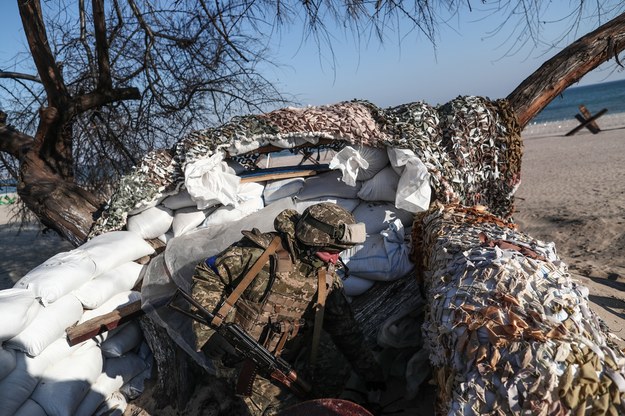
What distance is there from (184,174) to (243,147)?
534 millimetres

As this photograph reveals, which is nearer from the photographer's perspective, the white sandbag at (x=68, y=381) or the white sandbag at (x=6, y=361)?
the white sandbag at (x=6, y=361)

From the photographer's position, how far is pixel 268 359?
8.53ft

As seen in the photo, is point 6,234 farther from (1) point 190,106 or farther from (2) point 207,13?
(2) point 207,13

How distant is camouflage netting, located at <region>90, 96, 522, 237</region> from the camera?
3.79m

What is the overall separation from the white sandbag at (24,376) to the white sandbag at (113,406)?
0.51 meters

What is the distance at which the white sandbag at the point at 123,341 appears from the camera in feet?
11.7

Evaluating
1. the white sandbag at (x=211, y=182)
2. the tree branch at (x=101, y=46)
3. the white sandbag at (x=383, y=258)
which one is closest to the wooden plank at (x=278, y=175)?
the white sandbag at (x=211, y=182)

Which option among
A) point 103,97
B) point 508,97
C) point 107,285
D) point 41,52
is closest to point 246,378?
point 107,285

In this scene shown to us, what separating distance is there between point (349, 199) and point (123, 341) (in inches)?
85.5

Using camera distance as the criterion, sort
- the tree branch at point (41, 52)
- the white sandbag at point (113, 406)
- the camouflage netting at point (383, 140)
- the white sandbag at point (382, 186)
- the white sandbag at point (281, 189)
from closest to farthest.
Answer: the white sandbag at point (113, 406) → the camouflage netting at point (383, 140) → the white sandbag at point (382, 186) → the white sandbag at point (281, 189) → the tree branch at point (41, 52)

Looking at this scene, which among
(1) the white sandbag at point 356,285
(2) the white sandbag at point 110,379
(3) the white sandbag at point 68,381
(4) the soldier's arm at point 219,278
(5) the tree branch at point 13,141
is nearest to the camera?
(4) the soldier's arm at point 219,278

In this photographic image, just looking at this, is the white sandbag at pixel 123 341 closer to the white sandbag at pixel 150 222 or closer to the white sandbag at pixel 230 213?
the white sandbag at pixel 150 222

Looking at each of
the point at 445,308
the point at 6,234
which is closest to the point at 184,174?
the point at 445,308

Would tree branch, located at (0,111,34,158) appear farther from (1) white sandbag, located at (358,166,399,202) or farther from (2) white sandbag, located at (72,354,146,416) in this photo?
(1) white sandbag, located at (358,166,399,202)
